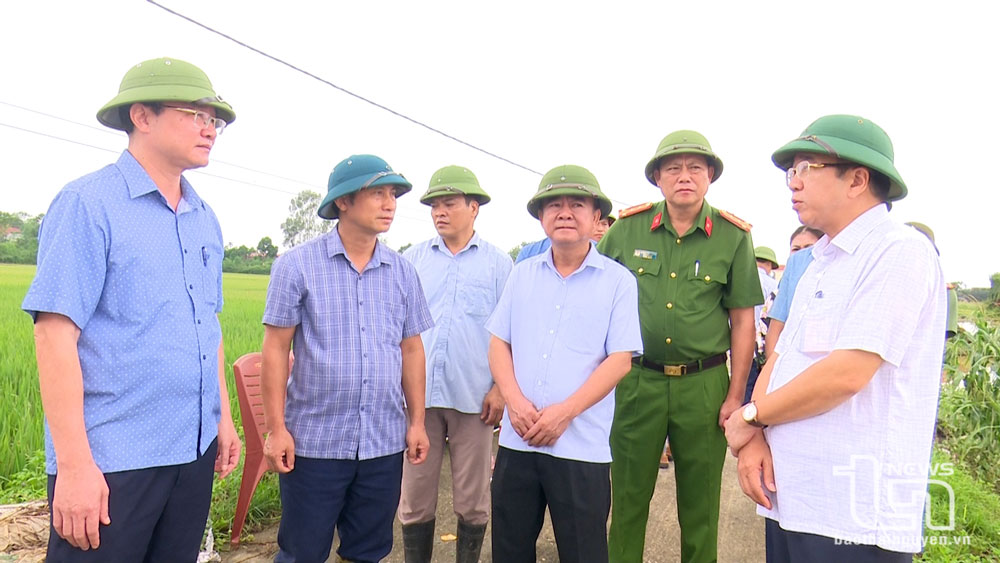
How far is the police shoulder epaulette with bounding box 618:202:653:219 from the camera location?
3.07m

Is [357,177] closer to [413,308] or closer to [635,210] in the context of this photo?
[413,308]

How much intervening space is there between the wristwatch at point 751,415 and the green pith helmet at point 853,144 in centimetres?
74

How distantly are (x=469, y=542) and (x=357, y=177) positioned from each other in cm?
190

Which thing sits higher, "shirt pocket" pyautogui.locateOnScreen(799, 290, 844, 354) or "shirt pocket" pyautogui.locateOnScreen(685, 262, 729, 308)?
"shirt pocket" pyautogui.locateOnScreen(685, 262, 729, 308)

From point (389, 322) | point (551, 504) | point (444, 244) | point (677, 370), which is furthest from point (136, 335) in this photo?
point (677, 370)

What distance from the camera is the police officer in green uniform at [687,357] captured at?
9.00ft

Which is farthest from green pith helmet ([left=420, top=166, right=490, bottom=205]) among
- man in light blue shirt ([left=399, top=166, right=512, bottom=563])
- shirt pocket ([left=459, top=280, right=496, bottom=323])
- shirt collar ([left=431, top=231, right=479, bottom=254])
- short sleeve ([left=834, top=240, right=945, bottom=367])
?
short sleeve ([left=834, top=240, right=945, bottom=367])

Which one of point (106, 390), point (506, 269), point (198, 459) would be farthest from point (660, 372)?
point (106, 390)

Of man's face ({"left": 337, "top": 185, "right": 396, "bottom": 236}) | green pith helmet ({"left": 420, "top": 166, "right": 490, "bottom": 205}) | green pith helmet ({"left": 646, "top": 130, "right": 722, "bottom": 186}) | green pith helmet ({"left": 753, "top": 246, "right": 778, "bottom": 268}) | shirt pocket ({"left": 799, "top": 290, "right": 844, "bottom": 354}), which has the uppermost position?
green pith helmet ({"left": 753, "top": 246, "right": 778, "bottom": 268})

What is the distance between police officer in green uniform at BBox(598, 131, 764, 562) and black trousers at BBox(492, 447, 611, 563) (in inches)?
22.0

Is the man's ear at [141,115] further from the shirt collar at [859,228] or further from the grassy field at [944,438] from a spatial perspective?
the grassy field at [944,438]

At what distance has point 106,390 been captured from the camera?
5.39 feet

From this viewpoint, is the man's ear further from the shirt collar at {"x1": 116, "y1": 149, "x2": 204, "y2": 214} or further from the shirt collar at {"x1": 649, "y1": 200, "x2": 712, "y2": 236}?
the shirt collar at {"x1": 649, "y1": 200, "x2": 712, "y2": 236}

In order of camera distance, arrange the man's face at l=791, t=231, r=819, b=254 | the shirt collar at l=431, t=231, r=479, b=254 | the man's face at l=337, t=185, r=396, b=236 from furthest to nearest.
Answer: the man's face at l=791, t=231, r=819, b=254 → the shirt collar at l=431, t=231, r=479, b=254 → the man's face at l=337, t=185, r=396, b=236
